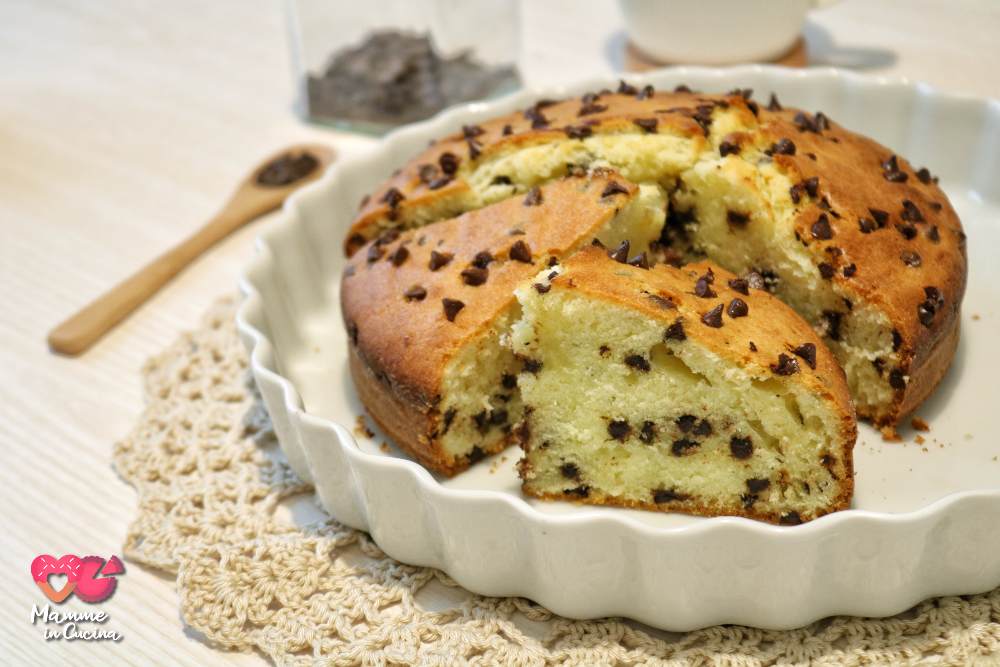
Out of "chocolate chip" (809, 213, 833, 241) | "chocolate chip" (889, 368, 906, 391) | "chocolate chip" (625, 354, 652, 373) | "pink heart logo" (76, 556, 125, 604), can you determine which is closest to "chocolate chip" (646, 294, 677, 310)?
"chocolate chip" (625, 354, 652, 373)

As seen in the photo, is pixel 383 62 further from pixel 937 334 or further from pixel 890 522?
pixel 890 522

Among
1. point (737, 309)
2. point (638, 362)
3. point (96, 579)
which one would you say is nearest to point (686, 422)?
point (638, 362)

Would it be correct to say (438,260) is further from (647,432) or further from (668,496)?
(668,496)

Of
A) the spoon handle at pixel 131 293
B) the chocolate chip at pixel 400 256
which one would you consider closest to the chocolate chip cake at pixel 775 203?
the chocolate chip at pixel 400 256

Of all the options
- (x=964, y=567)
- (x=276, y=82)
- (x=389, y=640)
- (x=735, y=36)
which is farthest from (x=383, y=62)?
(x=964, y=567)

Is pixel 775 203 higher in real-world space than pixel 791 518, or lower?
higher
